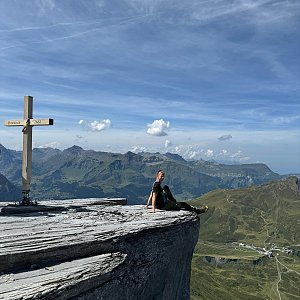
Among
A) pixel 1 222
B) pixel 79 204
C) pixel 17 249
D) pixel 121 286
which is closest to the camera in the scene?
pixel 17 249

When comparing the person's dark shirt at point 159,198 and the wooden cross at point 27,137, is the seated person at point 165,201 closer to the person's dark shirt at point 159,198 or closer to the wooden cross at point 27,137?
the person's dark shirt at point 159,198

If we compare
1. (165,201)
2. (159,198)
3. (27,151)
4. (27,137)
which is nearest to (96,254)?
(159,198)

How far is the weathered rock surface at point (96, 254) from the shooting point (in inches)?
444

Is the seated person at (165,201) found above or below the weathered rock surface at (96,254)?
above

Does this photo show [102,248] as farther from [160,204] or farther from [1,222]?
[160,204]

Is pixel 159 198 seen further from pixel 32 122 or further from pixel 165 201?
pixel 32 122

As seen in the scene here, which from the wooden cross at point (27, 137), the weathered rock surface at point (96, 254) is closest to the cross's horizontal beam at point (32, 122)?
the wooden cross at point (27, 137)

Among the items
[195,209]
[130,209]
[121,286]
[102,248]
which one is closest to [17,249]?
[102,248]

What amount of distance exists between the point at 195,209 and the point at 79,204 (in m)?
6.99

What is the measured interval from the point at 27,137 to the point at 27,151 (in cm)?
96

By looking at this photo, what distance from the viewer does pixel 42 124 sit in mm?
21641

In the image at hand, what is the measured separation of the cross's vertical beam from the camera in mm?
21500

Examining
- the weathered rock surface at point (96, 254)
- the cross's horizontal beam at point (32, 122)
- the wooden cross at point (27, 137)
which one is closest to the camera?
the weathered rock surface at point (96, 254)

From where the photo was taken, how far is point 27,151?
22.0 metres
